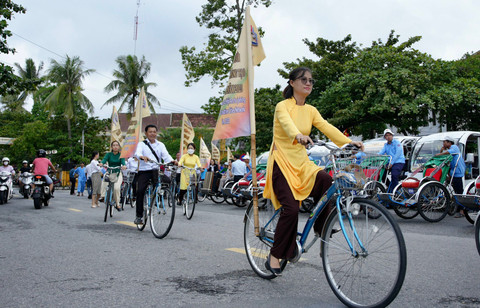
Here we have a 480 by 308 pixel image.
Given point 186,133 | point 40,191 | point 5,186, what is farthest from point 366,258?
point 186,133

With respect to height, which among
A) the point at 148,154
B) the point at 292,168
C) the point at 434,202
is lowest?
the point at 434,202

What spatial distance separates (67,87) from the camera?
136ft

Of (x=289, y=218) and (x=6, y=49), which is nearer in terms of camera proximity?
(x=289, y=218)

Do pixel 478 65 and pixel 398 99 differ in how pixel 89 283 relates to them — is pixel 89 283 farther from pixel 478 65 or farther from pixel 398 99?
pixel 478 65

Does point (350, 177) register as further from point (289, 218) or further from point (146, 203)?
point (146, 203)

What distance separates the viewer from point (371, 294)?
3.10 metres

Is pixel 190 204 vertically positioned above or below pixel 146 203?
below

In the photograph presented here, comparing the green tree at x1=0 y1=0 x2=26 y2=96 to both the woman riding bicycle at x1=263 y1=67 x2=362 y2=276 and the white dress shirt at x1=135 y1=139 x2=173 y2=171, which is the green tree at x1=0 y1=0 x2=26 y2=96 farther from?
the woman riding bicycle at x1=263 y1=67 x2=362 y2=276

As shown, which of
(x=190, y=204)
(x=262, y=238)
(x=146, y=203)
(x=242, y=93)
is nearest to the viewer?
(x=262, y=238)

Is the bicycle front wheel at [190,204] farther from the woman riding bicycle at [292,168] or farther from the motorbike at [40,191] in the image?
the woman riding bicycle at [292,168]

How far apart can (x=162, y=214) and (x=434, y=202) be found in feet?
18.2

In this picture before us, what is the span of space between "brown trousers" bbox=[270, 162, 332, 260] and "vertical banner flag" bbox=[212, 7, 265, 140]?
1.36m

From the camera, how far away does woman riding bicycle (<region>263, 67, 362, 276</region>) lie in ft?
12.1

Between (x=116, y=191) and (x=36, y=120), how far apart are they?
41.1 metres
